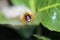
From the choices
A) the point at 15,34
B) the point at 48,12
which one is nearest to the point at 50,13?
the point at 48,12

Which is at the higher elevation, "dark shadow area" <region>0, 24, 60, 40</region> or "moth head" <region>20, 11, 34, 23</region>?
"moth head" <region>20, 11, 34, 23</region>

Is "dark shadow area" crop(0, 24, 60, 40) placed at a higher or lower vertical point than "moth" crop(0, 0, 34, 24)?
lower

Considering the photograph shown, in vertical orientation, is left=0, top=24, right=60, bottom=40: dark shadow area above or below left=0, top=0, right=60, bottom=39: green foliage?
below

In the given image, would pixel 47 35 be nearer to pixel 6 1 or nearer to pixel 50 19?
pixel 50 19

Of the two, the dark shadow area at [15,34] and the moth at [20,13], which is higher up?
the moth at [20,13]

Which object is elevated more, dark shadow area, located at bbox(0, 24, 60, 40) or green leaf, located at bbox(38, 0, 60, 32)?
green leaf, located at bbox(38, 0, 60, 32)

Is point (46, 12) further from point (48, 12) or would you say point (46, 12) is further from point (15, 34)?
point (15, 34)

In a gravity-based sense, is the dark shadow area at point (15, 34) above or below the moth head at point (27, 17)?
below

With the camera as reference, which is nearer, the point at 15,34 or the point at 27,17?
the point at 27,17
